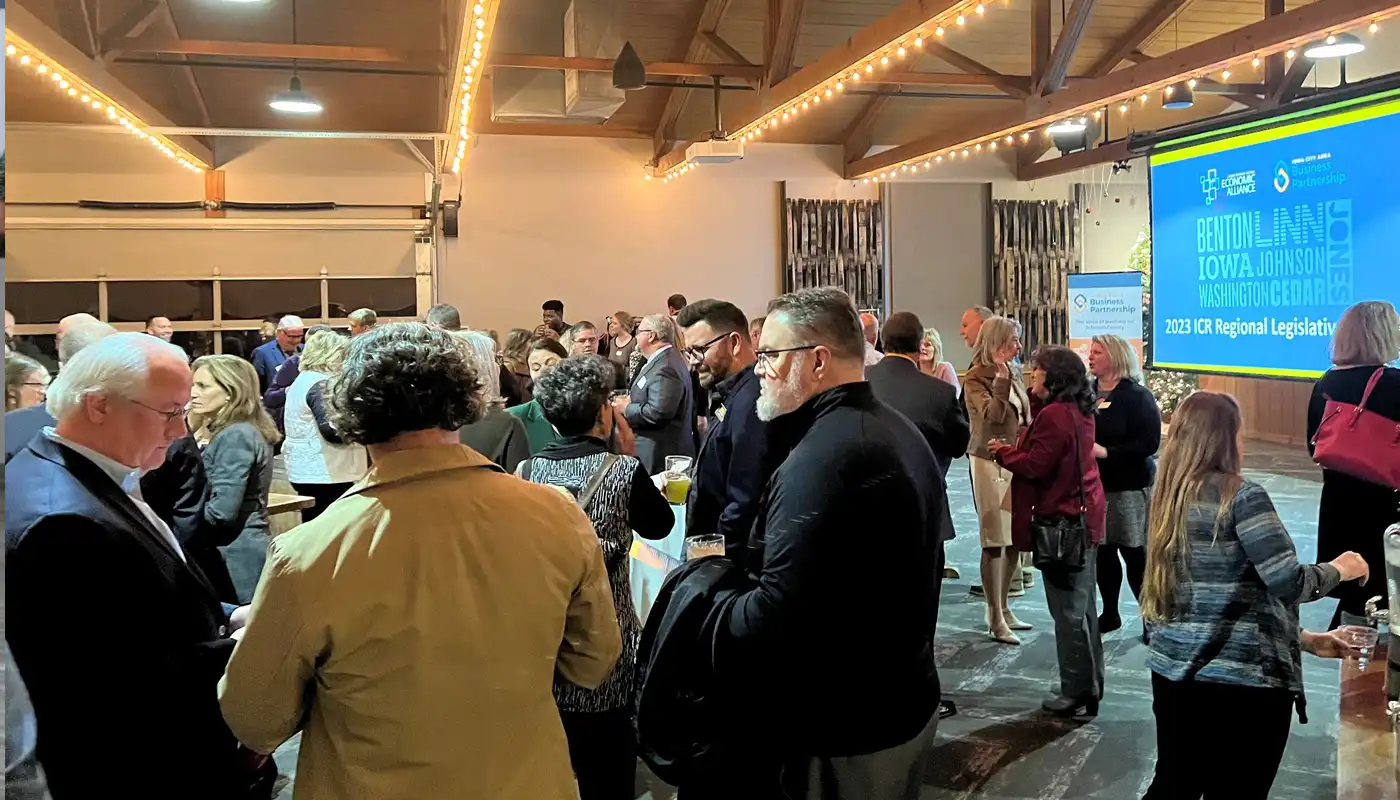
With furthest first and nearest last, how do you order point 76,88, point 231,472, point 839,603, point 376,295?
point 376,295
point 76,88
point 231,472
point 839,603

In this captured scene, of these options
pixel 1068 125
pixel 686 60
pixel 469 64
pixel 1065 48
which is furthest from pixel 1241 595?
pixel 686 60

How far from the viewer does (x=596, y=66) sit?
872 cm

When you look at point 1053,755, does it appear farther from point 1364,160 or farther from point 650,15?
point 650,15

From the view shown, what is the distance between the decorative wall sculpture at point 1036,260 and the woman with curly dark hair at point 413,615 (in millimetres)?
12347

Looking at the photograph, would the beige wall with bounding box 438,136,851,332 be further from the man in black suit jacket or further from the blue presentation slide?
the man in black suit jacket

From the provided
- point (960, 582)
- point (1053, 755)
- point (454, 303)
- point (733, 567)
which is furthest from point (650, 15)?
point (733, 567)

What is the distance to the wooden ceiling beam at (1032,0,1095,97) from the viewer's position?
7.75 metres

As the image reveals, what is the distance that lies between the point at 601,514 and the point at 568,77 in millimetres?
7401

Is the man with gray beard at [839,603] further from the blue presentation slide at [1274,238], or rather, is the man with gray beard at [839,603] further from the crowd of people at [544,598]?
the blue presentation slide at [1274,238]

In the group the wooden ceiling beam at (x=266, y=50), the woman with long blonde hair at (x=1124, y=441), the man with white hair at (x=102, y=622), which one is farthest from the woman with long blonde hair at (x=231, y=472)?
the wooden ceiling beam at (x=266, y=50)

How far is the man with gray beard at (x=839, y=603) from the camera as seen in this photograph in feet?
6.01

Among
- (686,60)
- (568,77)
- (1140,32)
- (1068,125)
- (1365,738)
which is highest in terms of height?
(1140,32)

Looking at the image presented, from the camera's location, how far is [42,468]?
1671 mm

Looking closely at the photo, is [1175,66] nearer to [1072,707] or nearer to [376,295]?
[1072,707]
